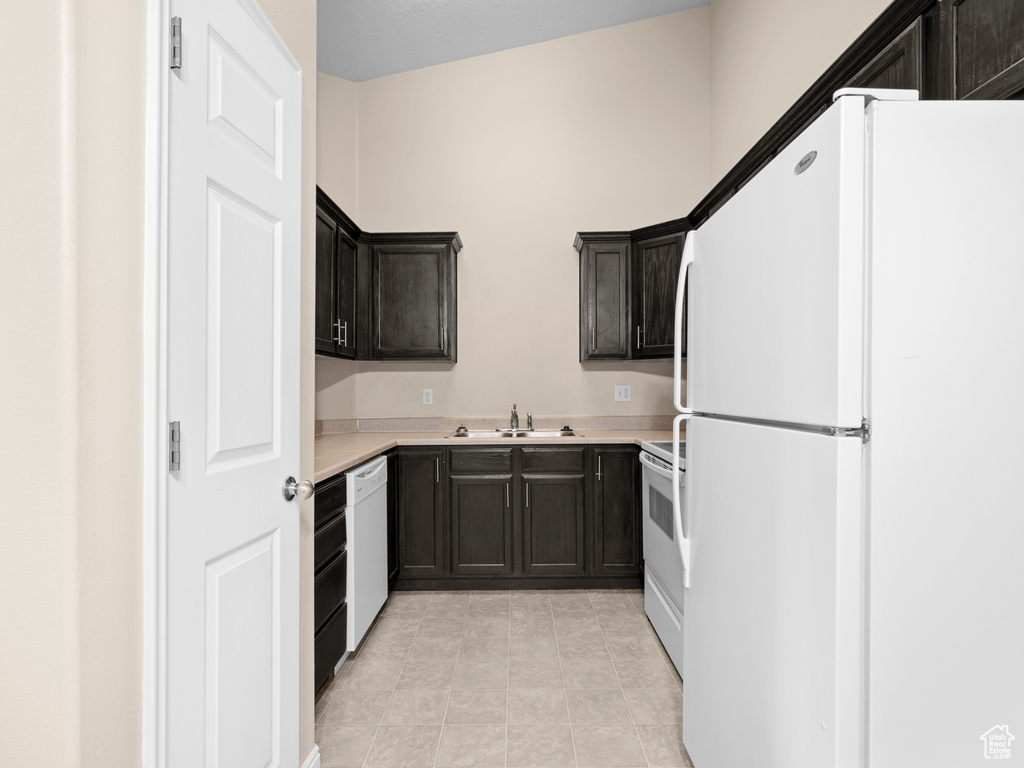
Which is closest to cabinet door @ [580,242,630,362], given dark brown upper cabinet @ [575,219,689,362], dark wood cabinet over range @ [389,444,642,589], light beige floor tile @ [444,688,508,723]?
dark brown upper cabinet @ [575,219,689,362]

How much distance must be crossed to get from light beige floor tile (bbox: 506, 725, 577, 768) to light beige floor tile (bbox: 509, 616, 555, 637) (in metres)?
0.77

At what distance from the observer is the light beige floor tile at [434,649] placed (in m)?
2.53

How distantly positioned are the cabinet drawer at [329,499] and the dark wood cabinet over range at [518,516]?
3.34 feet

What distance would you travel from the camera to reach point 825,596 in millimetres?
923

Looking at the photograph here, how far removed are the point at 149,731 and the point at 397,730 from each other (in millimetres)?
→ 1269

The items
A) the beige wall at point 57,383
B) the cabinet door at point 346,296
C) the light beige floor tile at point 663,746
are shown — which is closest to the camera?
the beige wall at point 57,383

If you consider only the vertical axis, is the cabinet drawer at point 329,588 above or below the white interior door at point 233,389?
below

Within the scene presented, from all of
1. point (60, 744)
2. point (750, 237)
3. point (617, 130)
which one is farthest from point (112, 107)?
point (617, 130)

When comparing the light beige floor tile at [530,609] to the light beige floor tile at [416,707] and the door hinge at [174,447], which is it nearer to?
the light beige floor tile at [416,707]

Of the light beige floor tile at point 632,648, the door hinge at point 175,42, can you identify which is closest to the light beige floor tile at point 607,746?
the light beige floor tile at point 632,648

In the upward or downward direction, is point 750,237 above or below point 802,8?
below

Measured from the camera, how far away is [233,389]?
121cm

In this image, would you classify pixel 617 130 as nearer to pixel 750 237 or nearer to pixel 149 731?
pixel 750 237

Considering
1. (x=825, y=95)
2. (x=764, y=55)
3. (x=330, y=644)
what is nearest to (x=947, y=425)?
(x=825, y=95)
